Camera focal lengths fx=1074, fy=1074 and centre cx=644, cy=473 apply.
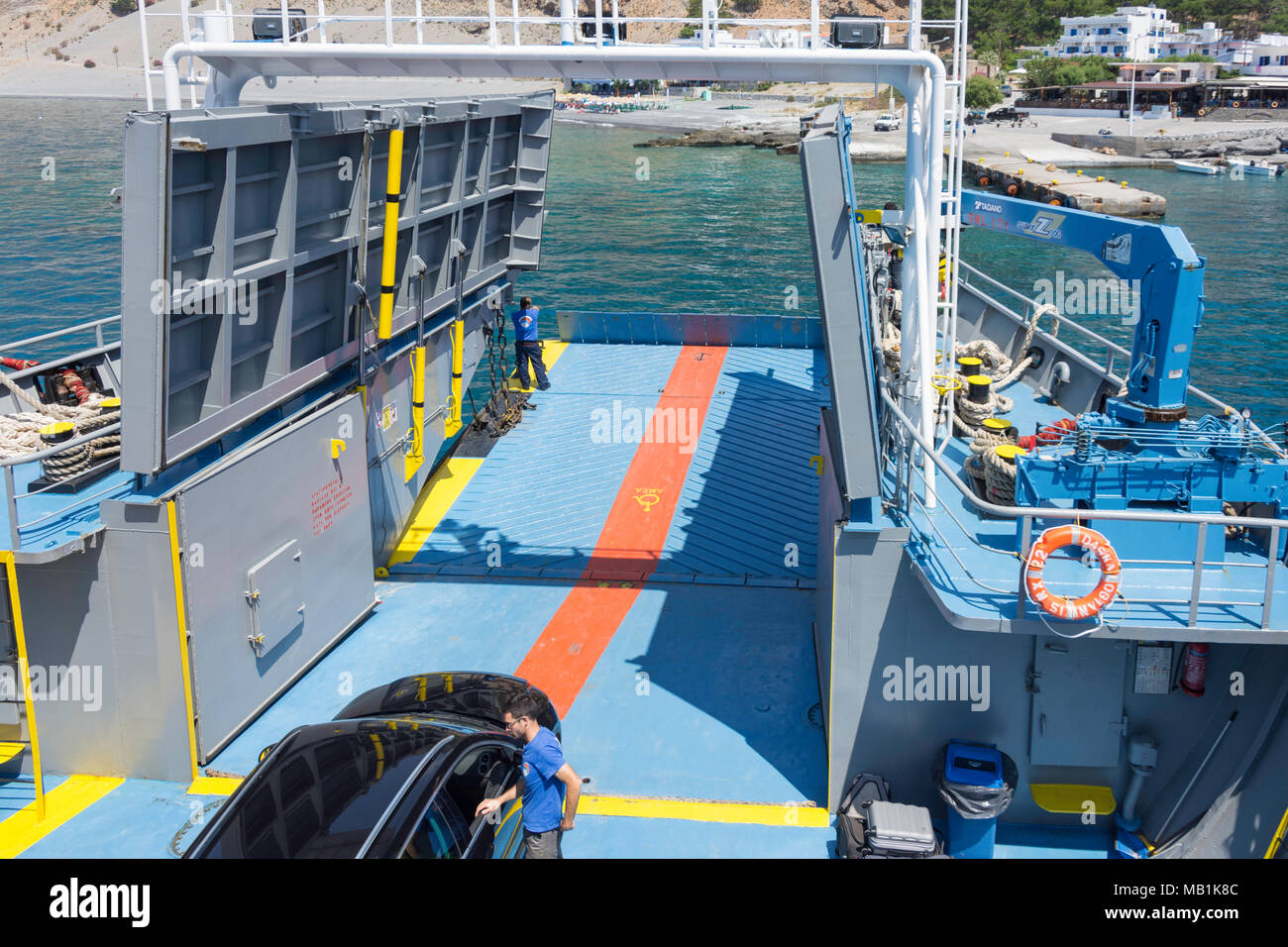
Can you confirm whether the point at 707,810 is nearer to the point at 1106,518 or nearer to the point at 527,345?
the point at 1106,518

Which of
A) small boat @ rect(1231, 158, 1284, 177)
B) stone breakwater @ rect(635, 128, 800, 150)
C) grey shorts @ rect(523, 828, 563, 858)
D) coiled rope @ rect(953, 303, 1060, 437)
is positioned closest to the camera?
grey shorts @ rect(523, 828, 563, 858)

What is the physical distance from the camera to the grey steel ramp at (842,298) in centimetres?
631

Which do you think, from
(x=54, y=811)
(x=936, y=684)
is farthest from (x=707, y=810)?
(x=54, y=811)

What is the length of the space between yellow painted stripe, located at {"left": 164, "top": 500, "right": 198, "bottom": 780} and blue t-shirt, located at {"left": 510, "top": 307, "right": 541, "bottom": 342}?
8660mm

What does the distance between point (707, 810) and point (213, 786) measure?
11.2 ft

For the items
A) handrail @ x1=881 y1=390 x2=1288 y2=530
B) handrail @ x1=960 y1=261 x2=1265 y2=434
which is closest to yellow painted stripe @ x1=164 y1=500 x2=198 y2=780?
handrail @ x1=881 y1=390 x2=1288 y2=530

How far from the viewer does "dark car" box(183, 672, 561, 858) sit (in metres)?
4.98

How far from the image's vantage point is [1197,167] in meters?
67.5

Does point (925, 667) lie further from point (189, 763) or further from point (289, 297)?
point (289, 297)

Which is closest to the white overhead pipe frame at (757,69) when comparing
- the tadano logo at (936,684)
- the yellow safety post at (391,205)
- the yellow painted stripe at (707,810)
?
the yellow safety post at (391,205)

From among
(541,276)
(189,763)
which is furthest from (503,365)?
(541,276)

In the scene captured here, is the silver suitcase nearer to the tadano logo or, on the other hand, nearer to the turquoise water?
the tadano logo

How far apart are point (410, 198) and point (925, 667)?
692 cm

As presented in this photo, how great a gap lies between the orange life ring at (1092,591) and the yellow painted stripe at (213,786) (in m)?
5.41
